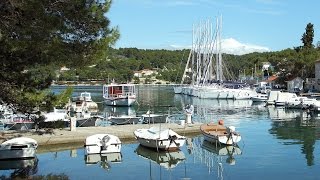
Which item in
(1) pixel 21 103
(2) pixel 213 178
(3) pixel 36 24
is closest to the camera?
(3) pixel 36 24

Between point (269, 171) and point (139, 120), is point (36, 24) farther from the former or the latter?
point (139, 120)

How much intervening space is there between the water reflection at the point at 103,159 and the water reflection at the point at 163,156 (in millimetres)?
1776

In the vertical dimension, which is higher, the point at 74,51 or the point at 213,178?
the point at 74,51

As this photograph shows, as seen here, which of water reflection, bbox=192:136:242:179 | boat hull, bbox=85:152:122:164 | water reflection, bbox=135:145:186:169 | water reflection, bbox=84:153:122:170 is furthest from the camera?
boat hull, bbox=85:152:122:164

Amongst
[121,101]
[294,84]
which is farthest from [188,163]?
[294,84]

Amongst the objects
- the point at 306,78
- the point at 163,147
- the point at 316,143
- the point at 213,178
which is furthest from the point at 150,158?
the point at 306,78

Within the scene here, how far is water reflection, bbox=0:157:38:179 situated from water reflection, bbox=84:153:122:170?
294 centimetres

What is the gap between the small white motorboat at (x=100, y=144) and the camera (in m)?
28.3

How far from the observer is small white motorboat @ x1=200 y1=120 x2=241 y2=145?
32.0m

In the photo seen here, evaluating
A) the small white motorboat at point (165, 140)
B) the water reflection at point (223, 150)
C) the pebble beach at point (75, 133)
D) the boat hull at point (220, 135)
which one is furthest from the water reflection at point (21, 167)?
the boat hull at point (220, 135)

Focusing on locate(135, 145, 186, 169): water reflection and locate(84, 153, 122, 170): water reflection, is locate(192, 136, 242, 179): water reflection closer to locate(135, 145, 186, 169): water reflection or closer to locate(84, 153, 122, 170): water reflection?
locate(135, 145, 186, 169): water reflection

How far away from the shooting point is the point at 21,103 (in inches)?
639

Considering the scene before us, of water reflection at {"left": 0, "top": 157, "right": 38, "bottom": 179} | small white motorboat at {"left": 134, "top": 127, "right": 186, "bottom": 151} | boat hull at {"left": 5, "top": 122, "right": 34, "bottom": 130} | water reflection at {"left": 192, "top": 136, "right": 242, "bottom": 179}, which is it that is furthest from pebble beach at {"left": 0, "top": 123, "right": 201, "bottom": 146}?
boat hull at {"left": 5, "top": 122, "right": 34, "bottom": 130}

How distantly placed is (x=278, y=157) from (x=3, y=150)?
15751 millimetres
